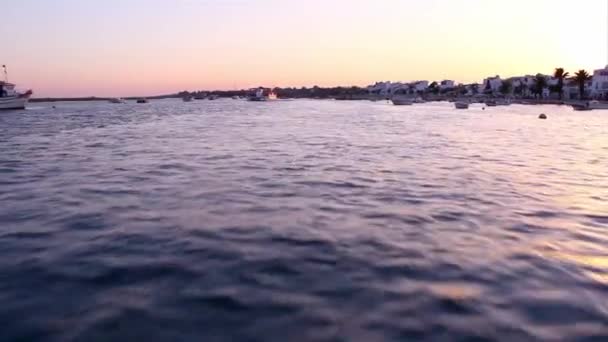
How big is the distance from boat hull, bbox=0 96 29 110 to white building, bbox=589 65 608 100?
15218cm

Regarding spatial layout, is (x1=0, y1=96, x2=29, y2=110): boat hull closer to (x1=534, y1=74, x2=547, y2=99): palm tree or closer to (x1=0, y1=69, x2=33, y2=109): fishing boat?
(x1=0, y1=69, x2=33, y2=109): fishing boat

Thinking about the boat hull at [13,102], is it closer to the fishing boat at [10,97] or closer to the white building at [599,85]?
the fishing boat at [10,97]

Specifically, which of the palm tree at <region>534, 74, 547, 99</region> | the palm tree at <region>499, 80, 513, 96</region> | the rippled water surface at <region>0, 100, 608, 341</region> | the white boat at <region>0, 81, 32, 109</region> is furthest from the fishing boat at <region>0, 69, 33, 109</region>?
the palm tree at <region>499, 80, 513, 96</region>

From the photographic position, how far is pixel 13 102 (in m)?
85.5

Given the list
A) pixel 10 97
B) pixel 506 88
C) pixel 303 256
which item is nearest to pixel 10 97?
pixel 10 97

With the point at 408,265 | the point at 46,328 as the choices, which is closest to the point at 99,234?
the point at 46,328

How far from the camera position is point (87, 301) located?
5.64 meters

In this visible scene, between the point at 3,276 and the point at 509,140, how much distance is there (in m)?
32.4

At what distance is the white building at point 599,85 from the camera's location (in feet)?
402

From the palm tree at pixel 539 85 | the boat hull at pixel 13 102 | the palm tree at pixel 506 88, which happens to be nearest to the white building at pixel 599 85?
the palm tree at pixel 539 85

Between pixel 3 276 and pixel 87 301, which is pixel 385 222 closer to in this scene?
pixel 87 301

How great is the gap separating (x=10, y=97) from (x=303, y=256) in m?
99.9

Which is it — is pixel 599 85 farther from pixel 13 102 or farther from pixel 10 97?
pixel 10 97

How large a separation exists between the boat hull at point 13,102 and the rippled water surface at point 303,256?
270 feet
